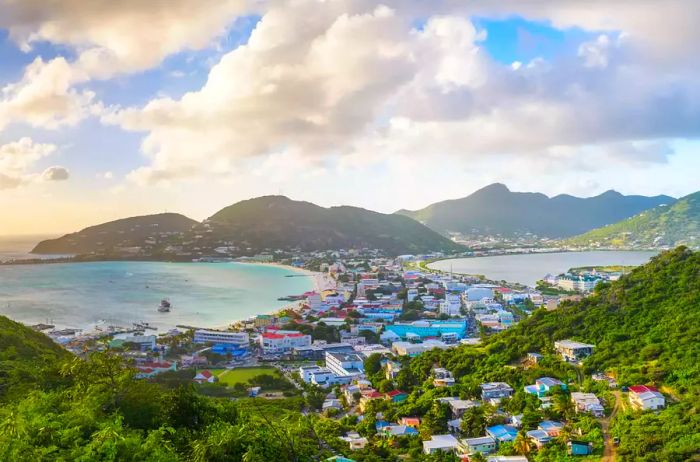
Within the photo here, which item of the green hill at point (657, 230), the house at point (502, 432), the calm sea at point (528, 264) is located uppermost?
the green hill at point (657, 230)

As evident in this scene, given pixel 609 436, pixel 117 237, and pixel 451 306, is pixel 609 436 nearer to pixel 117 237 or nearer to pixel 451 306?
pixel 451 306

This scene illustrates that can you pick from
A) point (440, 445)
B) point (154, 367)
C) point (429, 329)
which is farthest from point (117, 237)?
point (440, 445)

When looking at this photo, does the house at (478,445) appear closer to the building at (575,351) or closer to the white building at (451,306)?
the building at (575,351)

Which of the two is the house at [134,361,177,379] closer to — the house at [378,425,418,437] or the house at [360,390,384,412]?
the house at [360,390,384,412]

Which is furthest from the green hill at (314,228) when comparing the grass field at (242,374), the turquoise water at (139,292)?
the grass field at (242,374)

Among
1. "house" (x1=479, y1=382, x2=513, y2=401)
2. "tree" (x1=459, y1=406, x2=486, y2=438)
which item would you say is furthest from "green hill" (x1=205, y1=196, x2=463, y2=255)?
"tree" (x1=459, y1=406, x2=486, y2=438)
